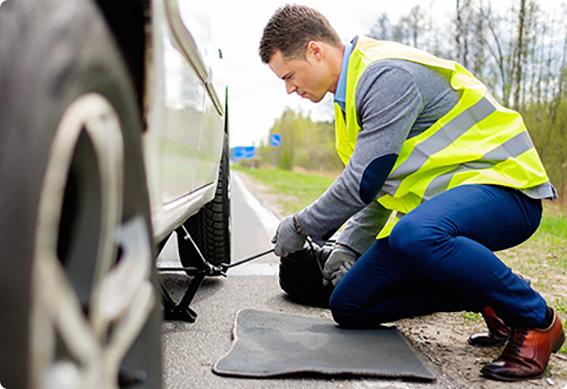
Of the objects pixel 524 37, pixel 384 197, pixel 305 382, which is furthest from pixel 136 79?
pixel 524 37

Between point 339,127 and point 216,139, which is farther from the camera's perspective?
point 216,139

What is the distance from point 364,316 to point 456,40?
51.1ft

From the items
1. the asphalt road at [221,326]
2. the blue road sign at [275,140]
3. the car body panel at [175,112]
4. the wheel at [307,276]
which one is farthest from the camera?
the blue road sign at [275,140]

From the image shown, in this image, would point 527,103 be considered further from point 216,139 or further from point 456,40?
point 216,139

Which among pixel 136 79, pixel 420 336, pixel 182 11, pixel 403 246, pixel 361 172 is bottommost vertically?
pixel 420 336

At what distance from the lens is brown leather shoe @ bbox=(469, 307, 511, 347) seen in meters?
2.86

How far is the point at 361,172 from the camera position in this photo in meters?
2.61

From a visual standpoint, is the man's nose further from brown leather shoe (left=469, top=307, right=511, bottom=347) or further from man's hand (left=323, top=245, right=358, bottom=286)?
brown leather shoe (left=469, top=307, right=511, bottom=347)

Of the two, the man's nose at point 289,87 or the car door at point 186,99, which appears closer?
the car door at point 186,99

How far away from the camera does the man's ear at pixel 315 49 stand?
2885mm

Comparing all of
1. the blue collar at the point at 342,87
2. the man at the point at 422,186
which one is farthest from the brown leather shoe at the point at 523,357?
the blue collar at the point at 342,87

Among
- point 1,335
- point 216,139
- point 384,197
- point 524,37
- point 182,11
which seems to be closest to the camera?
point 1,335

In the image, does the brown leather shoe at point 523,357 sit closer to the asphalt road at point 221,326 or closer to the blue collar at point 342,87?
the asphalt road at point 221,326

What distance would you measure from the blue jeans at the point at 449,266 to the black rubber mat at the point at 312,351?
14 centimetres
